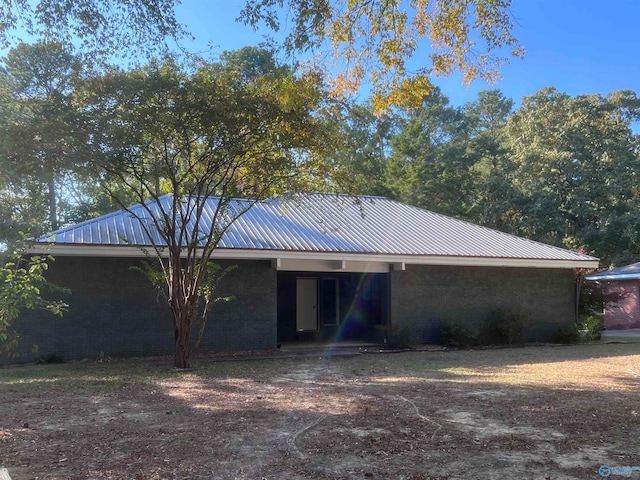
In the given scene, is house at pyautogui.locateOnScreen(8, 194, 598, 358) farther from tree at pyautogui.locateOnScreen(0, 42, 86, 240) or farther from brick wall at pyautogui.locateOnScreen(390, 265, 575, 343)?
tree at pyautogui.locateOnScreen(0, 42, 86, 240)

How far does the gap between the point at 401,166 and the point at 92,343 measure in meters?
25.4

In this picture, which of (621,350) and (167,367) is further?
(621,350)

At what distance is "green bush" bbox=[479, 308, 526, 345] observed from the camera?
52.6 ft

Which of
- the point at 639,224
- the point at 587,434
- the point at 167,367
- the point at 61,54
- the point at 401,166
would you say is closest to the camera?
the point at 587,434

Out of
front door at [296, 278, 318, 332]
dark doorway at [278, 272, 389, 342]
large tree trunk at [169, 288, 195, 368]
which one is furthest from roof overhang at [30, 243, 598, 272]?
front door at [296, 278, 318, 332]

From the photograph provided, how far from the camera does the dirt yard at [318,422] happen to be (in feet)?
15.7

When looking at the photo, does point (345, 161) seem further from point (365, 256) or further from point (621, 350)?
point (621, 350)

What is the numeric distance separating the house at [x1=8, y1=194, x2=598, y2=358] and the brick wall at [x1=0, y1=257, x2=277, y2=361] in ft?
0.08

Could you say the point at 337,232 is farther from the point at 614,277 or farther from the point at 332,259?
the point at 614,277

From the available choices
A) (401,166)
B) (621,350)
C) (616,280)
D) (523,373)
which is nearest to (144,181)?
(523,373)

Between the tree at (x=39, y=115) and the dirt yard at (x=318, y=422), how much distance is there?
3139 millimetres

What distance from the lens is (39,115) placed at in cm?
859

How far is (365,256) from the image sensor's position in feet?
48.0

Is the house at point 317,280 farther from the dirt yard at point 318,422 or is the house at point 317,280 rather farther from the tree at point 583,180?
the tree at point 583,180
